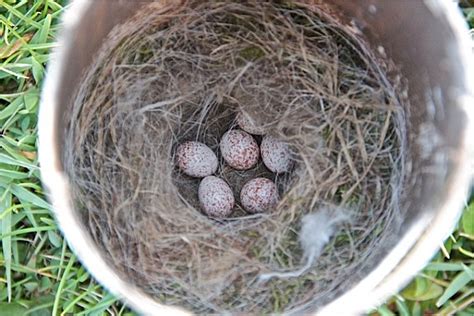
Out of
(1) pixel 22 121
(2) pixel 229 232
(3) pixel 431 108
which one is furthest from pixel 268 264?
(1) pixel 22 121

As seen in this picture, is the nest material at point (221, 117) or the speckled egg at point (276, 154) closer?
the nest material at point (221, 117)

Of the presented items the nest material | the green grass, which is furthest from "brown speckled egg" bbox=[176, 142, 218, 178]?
the green grass

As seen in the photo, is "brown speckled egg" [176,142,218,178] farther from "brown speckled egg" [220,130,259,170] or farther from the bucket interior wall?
the bucket interior wall

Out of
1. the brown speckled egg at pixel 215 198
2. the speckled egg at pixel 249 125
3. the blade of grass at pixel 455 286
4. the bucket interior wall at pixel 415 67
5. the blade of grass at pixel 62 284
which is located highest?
the bucket interior wall at pixel 415 67

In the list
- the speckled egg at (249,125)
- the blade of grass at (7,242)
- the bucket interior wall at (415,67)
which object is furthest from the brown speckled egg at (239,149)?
the blade of grass at (7,242)

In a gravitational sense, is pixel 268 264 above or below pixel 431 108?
below

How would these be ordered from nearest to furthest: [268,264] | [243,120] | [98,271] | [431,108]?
[98,271] < [431,108] < [268,264] < [243,120]

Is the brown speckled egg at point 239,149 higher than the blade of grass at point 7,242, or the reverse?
the brown speckled egg at point 239,149

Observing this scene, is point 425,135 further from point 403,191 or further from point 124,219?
point 124,219

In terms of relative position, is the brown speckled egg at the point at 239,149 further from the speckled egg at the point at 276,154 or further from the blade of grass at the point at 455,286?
the blade of grass at the point at 455,286
